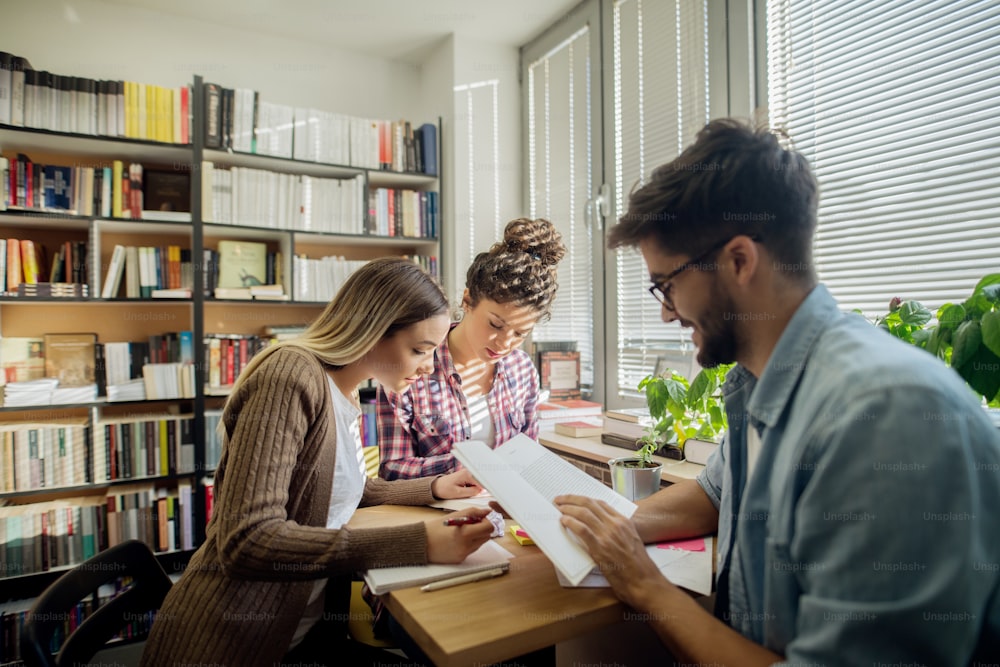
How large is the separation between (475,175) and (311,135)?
935 millimetres

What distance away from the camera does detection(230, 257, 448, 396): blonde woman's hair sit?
4.29 ft

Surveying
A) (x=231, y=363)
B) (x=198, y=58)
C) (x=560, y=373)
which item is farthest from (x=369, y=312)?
(x=198, y=58)

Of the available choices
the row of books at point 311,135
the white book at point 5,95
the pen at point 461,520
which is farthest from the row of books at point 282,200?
the pen at point 461,520

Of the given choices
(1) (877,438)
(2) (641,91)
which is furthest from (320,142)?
(1) (877,438)

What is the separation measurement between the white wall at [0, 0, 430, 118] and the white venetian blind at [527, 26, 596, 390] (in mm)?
602

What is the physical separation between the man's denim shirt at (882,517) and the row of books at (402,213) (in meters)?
2.72

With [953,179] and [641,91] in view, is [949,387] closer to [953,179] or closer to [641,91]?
[953,179]

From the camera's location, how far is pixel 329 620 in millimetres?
1298

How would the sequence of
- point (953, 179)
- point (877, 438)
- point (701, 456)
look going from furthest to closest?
point (701, 456) < point (953, 179) < point (877, 438)

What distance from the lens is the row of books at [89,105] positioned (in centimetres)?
242

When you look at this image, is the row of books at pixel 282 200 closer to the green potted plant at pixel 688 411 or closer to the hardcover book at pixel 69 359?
the hardcover book at pixel 69 359

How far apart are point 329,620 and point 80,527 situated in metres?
1.89

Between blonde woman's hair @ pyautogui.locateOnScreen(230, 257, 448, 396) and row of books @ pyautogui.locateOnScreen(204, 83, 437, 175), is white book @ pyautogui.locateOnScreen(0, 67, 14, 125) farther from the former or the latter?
blonde woman's hair @ pyautogui.locateOnScreen(230, 257, 448, 396)

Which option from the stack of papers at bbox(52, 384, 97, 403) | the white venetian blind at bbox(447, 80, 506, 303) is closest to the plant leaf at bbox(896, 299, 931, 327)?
the white venetian blind at bbox(447, 80, 506, 303)
